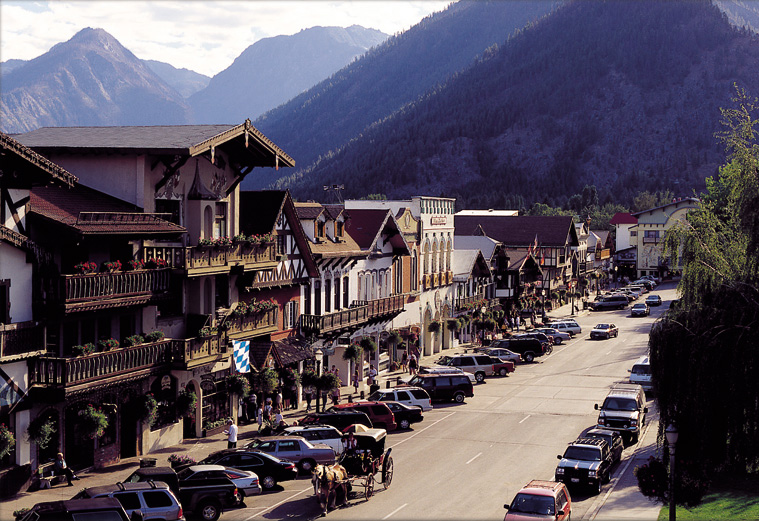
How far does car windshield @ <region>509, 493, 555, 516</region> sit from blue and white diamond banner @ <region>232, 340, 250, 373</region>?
20148mm

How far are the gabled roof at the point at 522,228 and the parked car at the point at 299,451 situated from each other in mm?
82521

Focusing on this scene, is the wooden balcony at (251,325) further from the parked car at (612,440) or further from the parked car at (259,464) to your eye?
the parked car at (612,440)

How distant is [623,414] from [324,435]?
48.6ft

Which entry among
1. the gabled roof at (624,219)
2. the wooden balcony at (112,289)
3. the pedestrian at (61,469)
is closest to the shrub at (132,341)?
the wooden balcony at (112,289)

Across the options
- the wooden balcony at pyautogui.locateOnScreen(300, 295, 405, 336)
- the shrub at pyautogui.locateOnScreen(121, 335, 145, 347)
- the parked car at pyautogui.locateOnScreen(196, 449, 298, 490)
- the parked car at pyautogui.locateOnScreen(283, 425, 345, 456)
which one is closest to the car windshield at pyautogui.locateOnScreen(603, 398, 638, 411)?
the parked car at pyautogui.locateOnScreen(283, 425, 345, 456)

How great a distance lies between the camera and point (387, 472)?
108ft

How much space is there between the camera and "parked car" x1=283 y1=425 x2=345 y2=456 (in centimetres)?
3766

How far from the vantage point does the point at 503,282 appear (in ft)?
307

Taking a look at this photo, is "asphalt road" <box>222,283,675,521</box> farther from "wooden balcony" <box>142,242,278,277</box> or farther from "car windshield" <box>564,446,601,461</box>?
"wooden balcony" <box>142,242,278,277</box>

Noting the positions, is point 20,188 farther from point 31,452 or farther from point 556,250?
point 556,250

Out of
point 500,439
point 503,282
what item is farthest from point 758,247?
point 503,282

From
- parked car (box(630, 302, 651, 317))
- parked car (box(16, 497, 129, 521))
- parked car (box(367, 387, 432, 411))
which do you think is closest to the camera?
parked car (box(16, 497, 129, 521))

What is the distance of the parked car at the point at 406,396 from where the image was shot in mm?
49062

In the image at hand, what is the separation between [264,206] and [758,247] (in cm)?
2508
